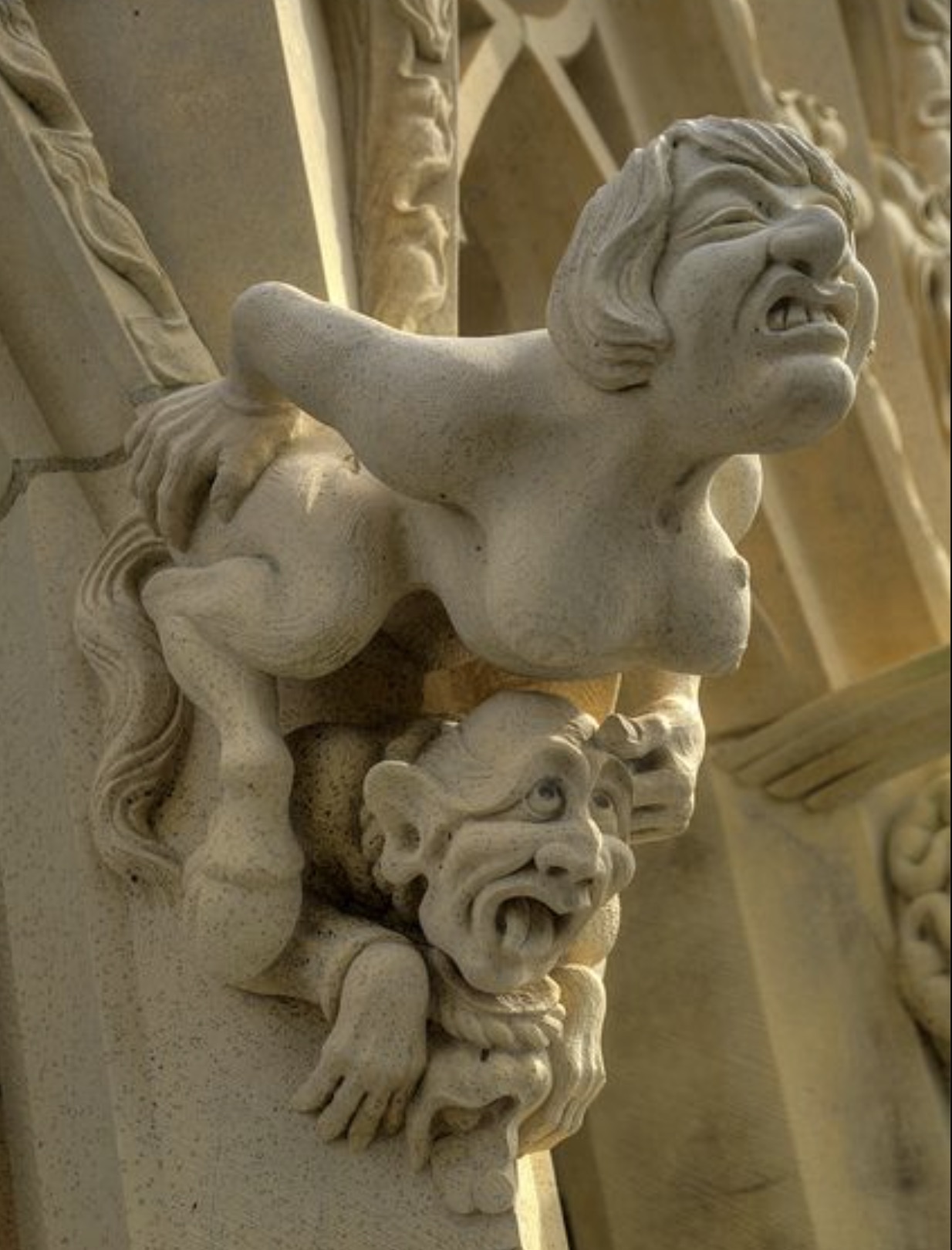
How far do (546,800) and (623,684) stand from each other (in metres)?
0.21

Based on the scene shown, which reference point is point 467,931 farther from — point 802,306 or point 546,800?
point 802,306

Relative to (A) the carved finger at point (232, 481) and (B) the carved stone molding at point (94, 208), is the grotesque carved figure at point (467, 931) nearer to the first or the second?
(A) the carved finger at point (232, 481)

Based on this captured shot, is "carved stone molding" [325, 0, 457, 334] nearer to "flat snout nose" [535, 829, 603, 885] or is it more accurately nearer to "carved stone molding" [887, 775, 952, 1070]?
"flat snout nose" [535, 829, 603, 885]

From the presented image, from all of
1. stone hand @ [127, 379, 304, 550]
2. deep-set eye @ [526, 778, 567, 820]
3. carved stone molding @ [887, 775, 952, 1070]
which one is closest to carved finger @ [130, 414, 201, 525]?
stone hand @ [127, 379, 304, 550]

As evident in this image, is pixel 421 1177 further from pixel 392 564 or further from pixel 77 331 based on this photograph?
pixel 77 331

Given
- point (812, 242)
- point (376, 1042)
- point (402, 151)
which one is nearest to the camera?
point (812, 242)

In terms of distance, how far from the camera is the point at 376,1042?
68.0 inches

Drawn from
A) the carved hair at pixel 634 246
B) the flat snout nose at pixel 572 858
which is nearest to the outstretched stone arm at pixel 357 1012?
the flat snout nose at pixel 572 858

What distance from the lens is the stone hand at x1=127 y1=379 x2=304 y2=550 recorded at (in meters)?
1.82

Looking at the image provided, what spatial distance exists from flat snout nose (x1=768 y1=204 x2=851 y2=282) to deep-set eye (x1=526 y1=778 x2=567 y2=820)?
1.09 ft

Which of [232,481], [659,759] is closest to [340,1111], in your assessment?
[659,759]

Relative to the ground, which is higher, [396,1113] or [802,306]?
[802,306]

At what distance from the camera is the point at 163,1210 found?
1.77 metres

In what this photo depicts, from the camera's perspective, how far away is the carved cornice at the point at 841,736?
8.71ft
